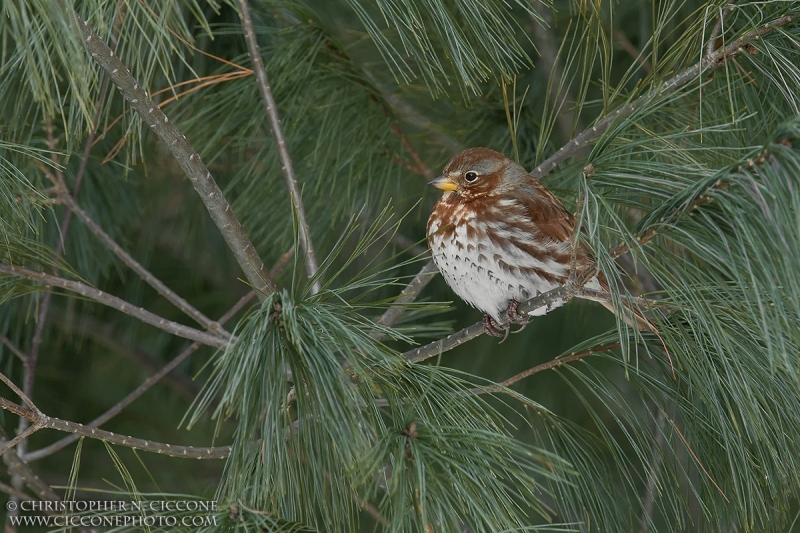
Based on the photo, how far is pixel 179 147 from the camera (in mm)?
1618

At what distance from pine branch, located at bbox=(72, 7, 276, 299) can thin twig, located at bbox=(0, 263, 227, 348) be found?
20 cm

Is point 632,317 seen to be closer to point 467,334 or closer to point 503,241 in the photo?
point 467,334

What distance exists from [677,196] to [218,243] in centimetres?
253

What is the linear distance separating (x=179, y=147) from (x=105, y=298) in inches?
19.1

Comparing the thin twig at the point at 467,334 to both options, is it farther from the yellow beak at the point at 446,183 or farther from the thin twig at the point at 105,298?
the yellow beak at the point at 446,183

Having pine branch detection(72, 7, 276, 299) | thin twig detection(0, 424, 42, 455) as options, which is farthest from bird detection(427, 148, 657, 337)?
thin twig detection(0, 424, 42, 455)

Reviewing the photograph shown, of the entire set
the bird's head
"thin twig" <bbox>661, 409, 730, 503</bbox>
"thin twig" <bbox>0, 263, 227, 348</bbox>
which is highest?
the bird's head

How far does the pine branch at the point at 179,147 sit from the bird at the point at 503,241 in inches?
21.3

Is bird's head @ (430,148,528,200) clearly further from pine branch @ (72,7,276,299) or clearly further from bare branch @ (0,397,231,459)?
bare branch @ (0,397,231,459)

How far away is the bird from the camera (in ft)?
7.17

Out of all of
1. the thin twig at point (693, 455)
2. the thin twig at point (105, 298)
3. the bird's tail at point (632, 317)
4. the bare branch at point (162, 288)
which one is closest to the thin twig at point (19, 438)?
the thin twig at point (105, 298)

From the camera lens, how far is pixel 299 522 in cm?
132

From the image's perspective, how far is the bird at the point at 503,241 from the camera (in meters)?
2.19

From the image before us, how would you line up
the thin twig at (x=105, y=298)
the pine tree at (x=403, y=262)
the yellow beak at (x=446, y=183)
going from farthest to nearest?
1. the yellow beak at (x=446, y=183)
2. the thin twig at (x=105, y=298)
3. the pine tree at (x=403, y=262)
